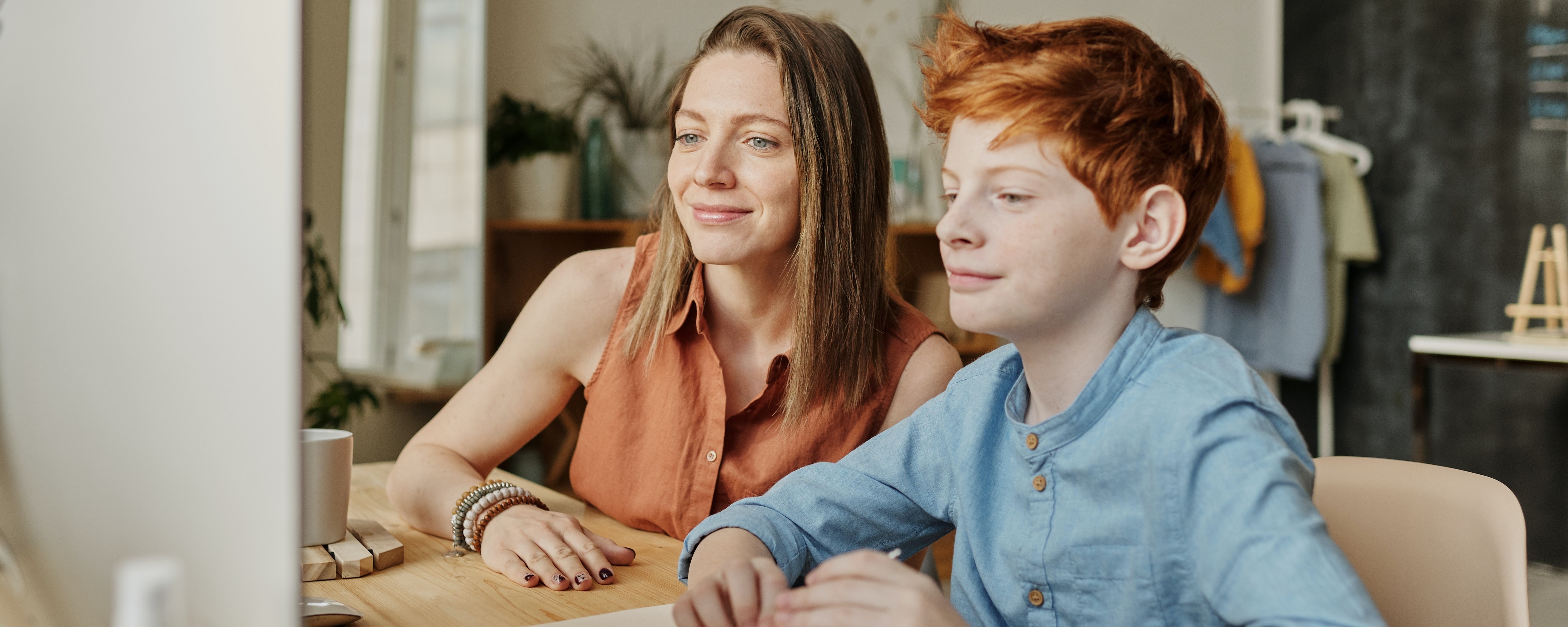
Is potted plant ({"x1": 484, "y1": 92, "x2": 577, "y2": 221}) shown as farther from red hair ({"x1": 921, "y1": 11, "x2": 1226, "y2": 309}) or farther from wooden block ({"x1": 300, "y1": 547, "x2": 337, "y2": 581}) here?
red hair ({"x1": 921, "y1": 11, "x2": 1226, "y2": 309})

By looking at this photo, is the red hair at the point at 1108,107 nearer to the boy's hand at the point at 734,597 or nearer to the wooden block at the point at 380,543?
the boy's hand at the point at 734,597

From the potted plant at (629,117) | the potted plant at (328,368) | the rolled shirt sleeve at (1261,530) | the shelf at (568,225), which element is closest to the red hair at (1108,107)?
the rolled shirt sleeve at (1261,530)

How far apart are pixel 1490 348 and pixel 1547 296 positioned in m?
0.61

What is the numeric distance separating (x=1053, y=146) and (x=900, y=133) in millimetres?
2888

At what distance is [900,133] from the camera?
3549 mm

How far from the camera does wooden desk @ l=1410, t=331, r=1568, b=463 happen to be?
255 centimetres

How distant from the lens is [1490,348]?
2666 millimetres

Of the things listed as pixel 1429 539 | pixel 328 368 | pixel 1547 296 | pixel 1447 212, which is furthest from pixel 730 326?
pixel 1447 212

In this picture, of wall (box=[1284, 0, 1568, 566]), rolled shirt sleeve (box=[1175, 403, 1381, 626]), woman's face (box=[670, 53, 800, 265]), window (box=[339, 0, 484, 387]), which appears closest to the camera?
rolled shirt sleeve (box=[1175, 403, 1381, 626])

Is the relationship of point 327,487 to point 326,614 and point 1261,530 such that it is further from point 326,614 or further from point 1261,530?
point 1261,530

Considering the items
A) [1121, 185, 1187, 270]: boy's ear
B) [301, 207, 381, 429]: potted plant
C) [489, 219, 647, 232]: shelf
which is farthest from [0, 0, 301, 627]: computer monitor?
[489, 219, 647, 232]: shelf

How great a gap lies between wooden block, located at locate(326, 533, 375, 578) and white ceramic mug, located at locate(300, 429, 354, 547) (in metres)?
0.02

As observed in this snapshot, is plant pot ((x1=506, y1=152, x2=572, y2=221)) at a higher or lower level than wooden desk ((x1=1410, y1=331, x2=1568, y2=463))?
higher

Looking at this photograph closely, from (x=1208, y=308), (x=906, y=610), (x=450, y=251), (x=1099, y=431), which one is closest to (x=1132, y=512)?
(x=1099, y=431)
